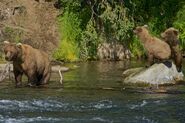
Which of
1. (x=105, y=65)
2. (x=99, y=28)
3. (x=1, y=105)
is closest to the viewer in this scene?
(x=1, y=105)

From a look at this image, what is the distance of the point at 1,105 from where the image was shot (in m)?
15.1

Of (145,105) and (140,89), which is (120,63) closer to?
(140,89)

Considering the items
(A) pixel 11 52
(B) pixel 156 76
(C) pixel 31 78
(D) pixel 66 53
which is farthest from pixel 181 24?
(A) pixel 11 52

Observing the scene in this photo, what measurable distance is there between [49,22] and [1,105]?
15.7 m

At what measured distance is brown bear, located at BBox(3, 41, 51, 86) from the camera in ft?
61.2

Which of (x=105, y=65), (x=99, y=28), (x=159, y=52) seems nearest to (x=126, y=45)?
(x=99, y=28)

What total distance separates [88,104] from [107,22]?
14.3 m

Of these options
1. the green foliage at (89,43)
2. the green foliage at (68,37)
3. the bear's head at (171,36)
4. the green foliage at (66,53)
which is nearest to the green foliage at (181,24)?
the green foliage at (89,43)

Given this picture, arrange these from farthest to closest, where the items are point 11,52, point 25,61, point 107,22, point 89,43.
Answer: point 107,22 → point 89,43 → point 25,61 → point 11,52

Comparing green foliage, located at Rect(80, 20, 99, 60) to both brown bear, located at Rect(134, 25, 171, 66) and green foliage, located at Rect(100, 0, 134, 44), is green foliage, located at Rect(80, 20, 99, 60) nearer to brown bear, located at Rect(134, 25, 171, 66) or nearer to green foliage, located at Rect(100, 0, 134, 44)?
green foliage, located at Rect(100, 0, 134, 44)

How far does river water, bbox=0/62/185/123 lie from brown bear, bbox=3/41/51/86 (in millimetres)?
500

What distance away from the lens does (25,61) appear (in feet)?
62.1

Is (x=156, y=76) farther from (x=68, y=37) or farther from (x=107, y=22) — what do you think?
(x=68, y=37)

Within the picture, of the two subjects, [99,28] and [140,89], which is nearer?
[140,89]
